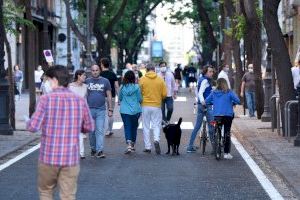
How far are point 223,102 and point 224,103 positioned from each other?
0.02m

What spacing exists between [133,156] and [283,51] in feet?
18.3

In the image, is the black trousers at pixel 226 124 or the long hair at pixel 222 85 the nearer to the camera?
the black trousers at pixel 226 124

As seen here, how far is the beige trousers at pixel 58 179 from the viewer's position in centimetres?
868

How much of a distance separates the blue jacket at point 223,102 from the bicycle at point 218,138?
0.15 m

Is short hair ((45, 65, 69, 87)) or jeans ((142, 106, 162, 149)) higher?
short hair ((45, 65, 69, 87))

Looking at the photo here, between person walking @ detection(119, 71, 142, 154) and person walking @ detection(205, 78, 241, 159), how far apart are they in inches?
63.3

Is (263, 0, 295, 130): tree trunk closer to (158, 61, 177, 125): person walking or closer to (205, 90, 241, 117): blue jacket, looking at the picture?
(158, 61, 177, 125): person walking

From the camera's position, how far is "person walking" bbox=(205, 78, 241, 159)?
17234 millimetres

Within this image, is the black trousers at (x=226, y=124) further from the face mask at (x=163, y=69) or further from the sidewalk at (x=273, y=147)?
the face mask at (x=163, y=69)

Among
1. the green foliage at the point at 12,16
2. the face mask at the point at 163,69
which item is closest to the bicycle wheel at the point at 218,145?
the face mask at the point at 163,69

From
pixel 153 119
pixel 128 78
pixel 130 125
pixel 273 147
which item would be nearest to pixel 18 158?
pixel 130 125

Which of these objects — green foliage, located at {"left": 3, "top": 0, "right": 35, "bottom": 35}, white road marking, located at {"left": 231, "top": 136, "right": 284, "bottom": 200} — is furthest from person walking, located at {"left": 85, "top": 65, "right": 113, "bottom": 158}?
green foliage, located at {"left": 3, "top": 0, "right": 35, "bottom": 35}

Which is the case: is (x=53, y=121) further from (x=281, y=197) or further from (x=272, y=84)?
(x=272, y=84)

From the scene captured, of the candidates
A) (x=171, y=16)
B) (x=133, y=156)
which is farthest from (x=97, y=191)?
(x=171, y=16)
